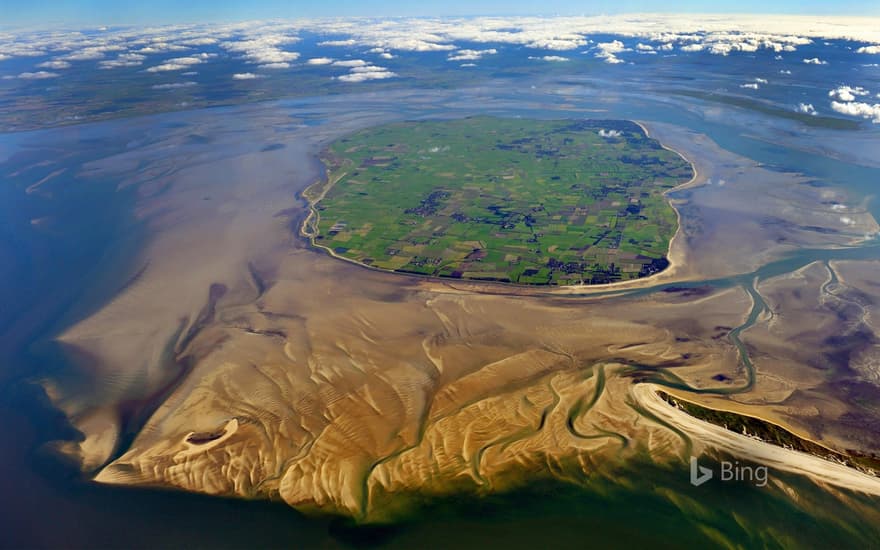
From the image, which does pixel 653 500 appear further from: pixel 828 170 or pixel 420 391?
pixel 828 170

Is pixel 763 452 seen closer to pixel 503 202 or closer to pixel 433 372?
pixel 433 372

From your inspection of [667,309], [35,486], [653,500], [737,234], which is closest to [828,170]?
[737,234]

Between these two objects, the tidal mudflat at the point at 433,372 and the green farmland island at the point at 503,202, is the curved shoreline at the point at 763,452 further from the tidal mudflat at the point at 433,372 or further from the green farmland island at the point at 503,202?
the green farmland island at the point at 503,202

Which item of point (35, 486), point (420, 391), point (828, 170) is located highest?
point (828, 170)

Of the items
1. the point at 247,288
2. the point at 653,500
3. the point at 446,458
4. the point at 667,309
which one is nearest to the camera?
the point at 653,500

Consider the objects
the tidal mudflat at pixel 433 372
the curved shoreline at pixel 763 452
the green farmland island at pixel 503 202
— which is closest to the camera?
the curved shoreline at pixel 763 452

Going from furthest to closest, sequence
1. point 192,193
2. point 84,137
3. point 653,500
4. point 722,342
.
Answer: point 84,137, point 192,193, point 722,342, point 653,500

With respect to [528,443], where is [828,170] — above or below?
above

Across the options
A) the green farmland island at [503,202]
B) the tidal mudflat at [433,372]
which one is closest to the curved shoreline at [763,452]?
the tidal mudflat at [433,372]

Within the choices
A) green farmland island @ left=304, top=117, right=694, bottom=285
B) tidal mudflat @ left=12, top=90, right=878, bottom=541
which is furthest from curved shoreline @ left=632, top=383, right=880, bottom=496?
green farmland island @ left=304, top=117, right=694, bottom=285
